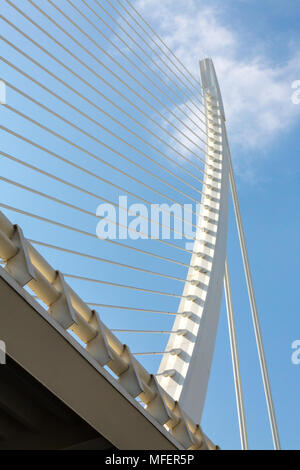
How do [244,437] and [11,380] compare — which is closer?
[11,380]

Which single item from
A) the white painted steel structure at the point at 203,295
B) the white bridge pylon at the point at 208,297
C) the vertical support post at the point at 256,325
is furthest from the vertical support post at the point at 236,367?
the white painted steel structure at the point at 203,295

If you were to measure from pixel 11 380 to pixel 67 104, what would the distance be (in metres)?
1.75

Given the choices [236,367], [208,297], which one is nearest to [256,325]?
[236,367]

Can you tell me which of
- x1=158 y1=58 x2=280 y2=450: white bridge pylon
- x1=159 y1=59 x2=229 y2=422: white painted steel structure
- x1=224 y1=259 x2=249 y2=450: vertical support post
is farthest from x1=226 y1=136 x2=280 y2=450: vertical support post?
x1=159 y1=59 x2=229 y2=422: white painted steel structure

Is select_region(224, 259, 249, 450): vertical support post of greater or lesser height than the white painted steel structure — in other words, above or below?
below

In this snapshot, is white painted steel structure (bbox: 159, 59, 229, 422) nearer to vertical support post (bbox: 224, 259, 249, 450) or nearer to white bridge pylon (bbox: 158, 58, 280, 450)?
white bridge pylon (bbox: 158, 58, 280, 450)

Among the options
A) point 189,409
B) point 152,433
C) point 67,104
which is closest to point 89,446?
point 152,433

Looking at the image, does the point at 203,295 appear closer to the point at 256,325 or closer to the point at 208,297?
the point at 208,297

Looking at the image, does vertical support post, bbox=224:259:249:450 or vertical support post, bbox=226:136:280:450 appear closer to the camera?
vertical support post, bbox=224:259:249:450

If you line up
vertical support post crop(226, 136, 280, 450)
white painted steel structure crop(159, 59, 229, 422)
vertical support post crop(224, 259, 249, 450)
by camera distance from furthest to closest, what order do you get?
vertical support post crop(226, 136, 280, 450) < vertical support post crop(224, 259, 249, 450) < white painted steel structure crop(159, 59, 229, 422)

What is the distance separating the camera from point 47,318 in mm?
1264

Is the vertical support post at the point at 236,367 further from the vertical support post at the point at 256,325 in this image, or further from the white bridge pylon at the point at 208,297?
the vertical support post at the point at 256,325

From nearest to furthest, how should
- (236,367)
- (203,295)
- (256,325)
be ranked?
(203,295) < (236,367) < (256,325)
